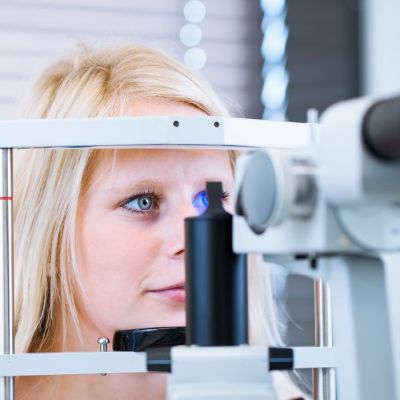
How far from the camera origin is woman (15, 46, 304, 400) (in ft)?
2.56

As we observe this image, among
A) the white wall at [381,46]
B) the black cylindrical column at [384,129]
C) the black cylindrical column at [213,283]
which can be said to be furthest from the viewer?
the white wall at [381,46]

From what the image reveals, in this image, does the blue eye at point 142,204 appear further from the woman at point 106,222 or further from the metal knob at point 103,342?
the metal knob at point 103,342

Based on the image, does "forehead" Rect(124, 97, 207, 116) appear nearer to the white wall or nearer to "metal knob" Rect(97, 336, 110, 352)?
"metal knob" Rect(97, 336, 110, 352)

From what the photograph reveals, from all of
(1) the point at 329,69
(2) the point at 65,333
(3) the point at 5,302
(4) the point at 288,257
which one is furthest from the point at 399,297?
(4) the point at 288,257

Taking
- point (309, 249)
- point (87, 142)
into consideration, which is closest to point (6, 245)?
point (87, 142)

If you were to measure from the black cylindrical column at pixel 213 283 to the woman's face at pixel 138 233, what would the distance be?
29 centimetres

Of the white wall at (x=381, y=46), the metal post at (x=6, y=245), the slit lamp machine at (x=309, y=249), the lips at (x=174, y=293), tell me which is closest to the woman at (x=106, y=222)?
the lips at (x=174, y=293)

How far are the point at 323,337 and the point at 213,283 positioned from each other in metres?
0.33

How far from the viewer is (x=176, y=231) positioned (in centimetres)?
78

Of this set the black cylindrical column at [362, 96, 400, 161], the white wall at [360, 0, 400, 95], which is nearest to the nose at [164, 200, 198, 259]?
the black cylindrical column at [362, 96, 400, 161]

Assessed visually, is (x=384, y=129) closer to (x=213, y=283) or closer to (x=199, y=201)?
(x=213, y=283)

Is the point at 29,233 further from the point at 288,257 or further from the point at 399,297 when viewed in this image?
the point at 399,297

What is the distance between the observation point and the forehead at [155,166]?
78 cm

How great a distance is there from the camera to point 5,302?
0.70 m
